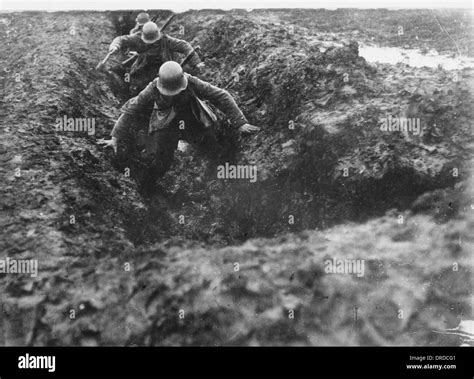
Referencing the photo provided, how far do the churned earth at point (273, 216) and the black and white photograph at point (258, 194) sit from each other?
16mm

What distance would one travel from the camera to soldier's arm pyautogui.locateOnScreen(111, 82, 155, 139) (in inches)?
158

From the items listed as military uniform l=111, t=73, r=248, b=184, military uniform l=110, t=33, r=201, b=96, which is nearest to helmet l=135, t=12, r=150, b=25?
military uniform l=110, t=33, r=201, b=96

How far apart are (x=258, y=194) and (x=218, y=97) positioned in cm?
107

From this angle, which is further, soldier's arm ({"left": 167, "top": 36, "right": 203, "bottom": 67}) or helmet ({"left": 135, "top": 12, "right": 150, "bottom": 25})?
helmet ({"left": 135, "top": 12, "right": 150, "bottom": 25})

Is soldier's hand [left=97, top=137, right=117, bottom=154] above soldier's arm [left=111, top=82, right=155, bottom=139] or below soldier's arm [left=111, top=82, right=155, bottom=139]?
below

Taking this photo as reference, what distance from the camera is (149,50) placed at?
5.46m

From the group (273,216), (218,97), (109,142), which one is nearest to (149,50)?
(109,142)

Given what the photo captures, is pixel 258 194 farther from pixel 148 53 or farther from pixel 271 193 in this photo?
pixel 148 53

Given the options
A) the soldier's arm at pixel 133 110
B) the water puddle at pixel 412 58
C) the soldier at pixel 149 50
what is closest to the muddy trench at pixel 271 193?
the water puddle at pixel 412 58

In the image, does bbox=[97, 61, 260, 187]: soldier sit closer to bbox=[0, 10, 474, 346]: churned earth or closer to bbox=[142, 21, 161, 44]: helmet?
bbox=[0, 10, 474, 346]: churned earth

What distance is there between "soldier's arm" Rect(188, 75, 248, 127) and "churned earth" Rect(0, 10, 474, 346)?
0.30m

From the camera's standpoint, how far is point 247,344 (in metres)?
3.08

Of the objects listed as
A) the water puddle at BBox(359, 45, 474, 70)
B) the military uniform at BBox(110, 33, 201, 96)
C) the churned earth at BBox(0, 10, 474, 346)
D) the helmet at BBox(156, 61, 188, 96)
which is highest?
the military uniform at BBox(110, 33, 201, 96)
